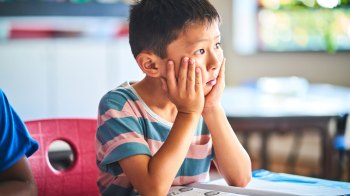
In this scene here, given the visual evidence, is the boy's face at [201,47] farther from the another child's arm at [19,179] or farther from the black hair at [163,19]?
the another child's arm at [19,179]

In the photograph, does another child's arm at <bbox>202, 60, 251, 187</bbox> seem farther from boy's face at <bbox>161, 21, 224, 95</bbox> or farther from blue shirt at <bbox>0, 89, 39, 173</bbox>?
blue shirt at <bbox>0, 89, 39, 173</bbox>

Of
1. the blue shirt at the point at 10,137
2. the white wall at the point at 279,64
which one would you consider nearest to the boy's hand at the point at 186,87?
the blue shirt at the point at 10,137

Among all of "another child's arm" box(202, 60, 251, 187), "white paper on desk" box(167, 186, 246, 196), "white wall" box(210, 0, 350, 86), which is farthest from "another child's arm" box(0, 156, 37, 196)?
"white wall" box(210, 0, 350, 86)

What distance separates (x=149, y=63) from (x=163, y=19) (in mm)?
96

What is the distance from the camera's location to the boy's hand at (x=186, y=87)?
111 centimetres

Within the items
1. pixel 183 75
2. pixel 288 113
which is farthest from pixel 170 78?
pixel 288 113

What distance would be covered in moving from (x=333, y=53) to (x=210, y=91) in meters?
3.83

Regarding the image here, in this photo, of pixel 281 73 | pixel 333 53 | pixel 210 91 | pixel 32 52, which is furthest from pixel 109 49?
pixel 210 91

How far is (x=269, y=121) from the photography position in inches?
116

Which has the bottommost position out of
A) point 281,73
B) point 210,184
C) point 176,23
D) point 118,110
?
point 281,73

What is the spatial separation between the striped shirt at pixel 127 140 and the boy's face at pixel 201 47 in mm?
118

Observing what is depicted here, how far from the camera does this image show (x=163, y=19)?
1.15 meters

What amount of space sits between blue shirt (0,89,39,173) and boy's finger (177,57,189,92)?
302mm

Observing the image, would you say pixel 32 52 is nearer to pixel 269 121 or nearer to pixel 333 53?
pixel 269 121
